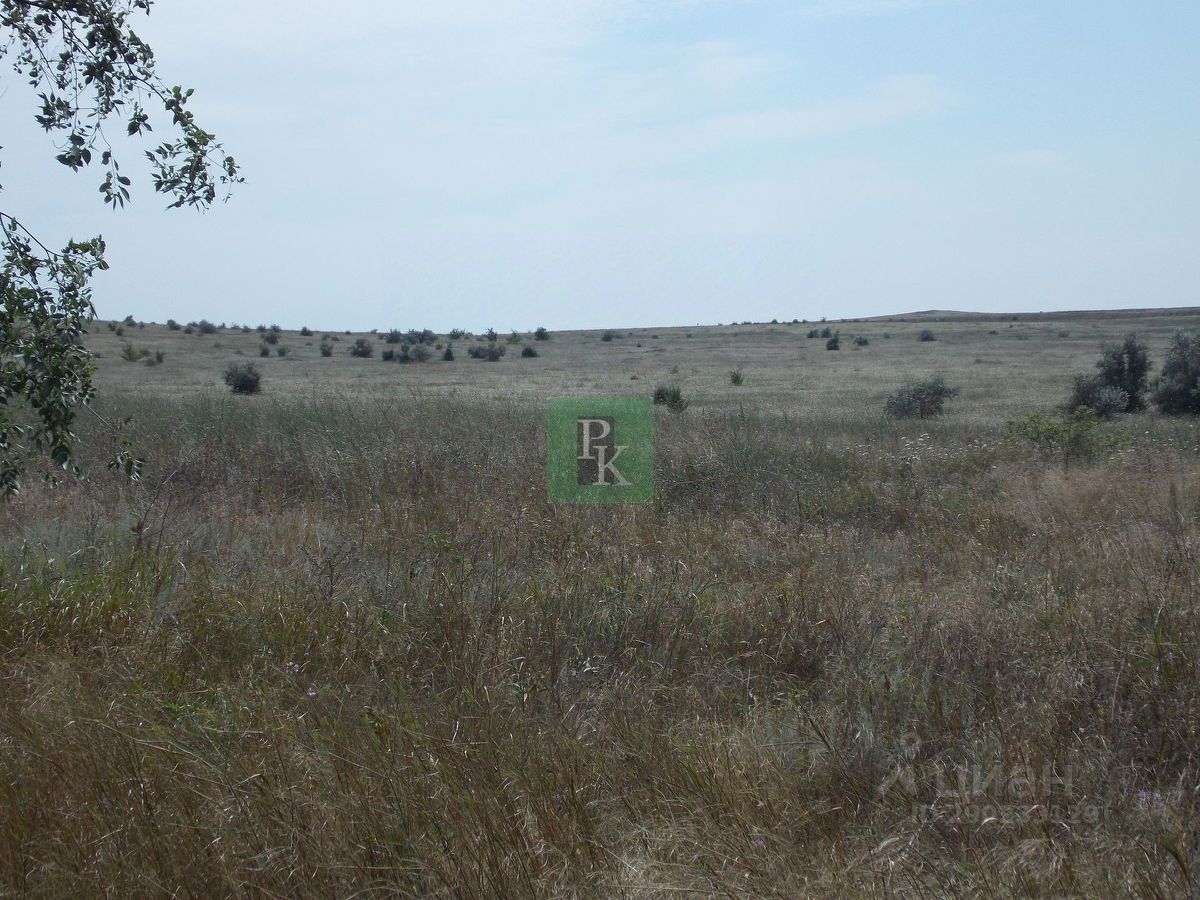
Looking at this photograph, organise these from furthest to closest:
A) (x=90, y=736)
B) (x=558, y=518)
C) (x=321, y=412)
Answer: (x=321, y=412)
(x=558, y=518)
(x=90, y=736)

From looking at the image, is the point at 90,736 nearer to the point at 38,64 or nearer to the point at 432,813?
the point at 432,813

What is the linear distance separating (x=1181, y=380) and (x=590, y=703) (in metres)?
21.2

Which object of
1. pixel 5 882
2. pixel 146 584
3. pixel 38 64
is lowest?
pixel 5 882

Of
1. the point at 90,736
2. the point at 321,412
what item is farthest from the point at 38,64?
the point at 321,412

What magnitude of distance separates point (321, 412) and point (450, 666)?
396 inches

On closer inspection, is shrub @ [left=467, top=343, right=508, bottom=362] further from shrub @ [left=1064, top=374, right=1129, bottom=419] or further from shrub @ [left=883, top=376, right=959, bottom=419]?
shrub @ [left=1064, top=374, right=1129, bottom=419]

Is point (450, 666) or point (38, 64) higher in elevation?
point (38, 64)

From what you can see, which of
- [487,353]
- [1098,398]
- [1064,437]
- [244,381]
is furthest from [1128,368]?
[487,353]

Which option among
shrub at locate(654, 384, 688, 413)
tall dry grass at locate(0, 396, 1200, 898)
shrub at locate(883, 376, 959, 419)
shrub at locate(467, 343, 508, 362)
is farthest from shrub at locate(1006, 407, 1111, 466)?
shrub at locate(467, 343, 508, 362)

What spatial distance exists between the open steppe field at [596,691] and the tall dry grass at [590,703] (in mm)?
17

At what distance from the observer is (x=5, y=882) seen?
258 cm

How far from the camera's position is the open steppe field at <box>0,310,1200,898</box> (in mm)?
2619

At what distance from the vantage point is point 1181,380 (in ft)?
67.7

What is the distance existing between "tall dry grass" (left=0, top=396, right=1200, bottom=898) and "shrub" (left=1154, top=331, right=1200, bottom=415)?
49.0 ft
